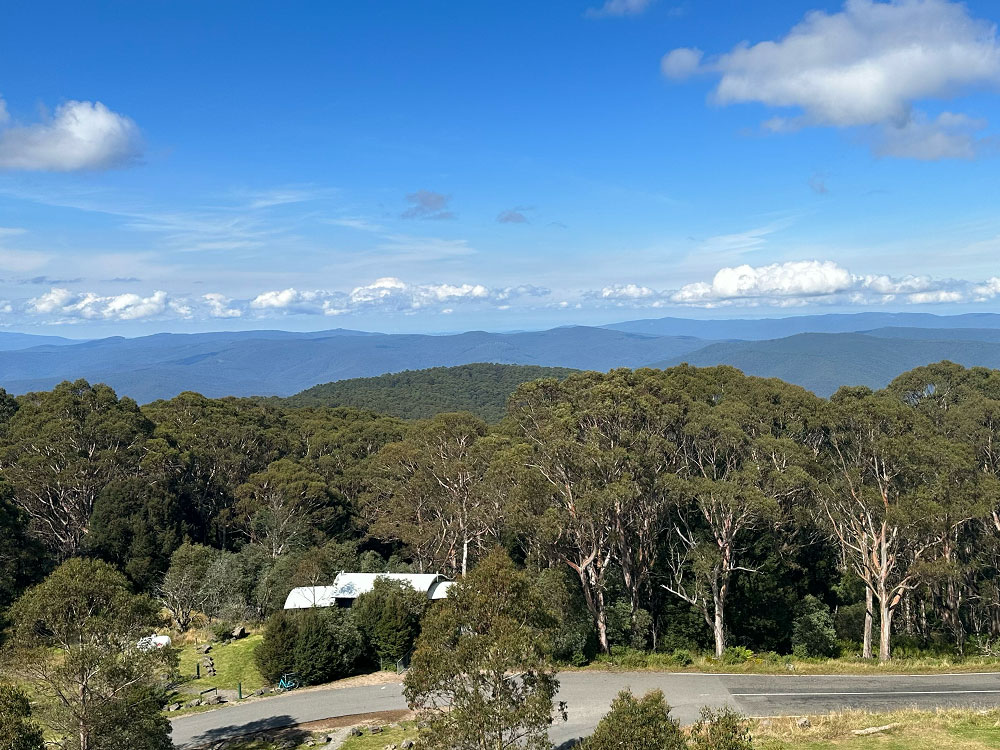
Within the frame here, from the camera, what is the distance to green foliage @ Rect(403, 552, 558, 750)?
1456 centimetres

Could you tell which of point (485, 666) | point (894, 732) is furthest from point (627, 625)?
point (485, 666)

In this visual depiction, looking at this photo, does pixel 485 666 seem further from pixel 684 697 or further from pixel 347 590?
pixel 347 590

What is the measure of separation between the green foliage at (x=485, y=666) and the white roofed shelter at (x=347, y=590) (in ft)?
61.0

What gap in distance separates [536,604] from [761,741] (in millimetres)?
10448

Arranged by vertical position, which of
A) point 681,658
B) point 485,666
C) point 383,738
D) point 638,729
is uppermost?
point 485,666

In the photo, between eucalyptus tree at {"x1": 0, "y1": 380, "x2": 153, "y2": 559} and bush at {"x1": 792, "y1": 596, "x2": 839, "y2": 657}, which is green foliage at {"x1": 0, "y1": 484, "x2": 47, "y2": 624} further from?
bush at {"x1": 792, "y1": 596, "x2": 839, "y2": 657}

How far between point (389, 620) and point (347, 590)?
18.3 ft

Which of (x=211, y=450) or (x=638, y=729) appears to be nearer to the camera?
(x=638, y=729)

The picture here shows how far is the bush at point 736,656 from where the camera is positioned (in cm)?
3019

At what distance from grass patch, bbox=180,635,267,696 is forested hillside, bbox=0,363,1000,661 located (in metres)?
3.68

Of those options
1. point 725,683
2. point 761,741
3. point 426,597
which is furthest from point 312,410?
point 761,741

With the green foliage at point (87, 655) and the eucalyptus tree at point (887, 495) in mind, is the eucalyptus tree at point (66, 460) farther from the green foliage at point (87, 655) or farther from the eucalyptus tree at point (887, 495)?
the eucalyptus tree at point (887, 495)

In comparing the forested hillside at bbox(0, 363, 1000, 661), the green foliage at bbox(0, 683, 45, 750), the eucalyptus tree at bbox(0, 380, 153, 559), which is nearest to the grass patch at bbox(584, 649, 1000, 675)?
the forested hillside at bbox(0, 363, 1000, 661)

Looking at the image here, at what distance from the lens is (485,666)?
48.9 feet
